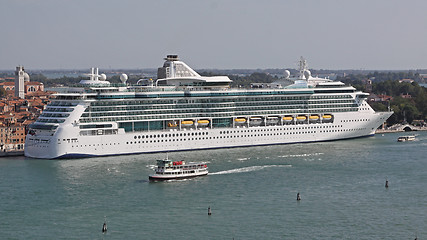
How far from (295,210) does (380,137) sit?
27443mm

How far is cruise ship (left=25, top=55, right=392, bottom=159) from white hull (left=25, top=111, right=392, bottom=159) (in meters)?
0.06

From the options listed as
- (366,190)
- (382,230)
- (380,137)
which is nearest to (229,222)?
(382,230)

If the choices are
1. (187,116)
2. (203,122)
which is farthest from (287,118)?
(187,116)

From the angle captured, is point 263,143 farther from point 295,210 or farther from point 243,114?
point 295,210

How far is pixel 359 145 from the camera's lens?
167 ft

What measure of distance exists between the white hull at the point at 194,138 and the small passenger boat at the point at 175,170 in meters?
7.74

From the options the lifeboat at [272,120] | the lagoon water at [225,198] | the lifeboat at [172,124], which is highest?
the lifeboat at [272,120]

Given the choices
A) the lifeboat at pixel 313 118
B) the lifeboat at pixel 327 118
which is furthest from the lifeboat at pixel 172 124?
the lifeboat at pixel 327 118

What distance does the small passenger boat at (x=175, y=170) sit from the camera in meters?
37.5

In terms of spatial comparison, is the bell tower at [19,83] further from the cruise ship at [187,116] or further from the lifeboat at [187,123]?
the lifeboat at [187,123]

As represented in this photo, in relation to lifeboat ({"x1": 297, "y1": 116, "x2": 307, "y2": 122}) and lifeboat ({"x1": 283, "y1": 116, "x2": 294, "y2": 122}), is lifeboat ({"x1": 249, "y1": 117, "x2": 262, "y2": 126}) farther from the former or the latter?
lifeboat ({"x1": 297, "y1": 116, "x2": 307, "y2": 122})

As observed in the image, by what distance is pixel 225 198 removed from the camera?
33.5 metres

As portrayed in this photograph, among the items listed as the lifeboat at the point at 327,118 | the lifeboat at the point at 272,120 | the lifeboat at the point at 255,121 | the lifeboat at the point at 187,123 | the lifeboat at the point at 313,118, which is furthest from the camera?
the lifeboat at the point at 327,118

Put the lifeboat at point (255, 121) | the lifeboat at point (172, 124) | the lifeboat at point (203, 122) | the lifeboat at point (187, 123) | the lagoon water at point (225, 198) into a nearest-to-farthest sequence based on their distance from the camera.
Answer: the lagoon water at point (225, 198) < the lifeboat at point (172, 124) < the lifeboat at point (187, 123) < the lifeboat at point (203, 122) < the lifeboat at point (255, 121)
